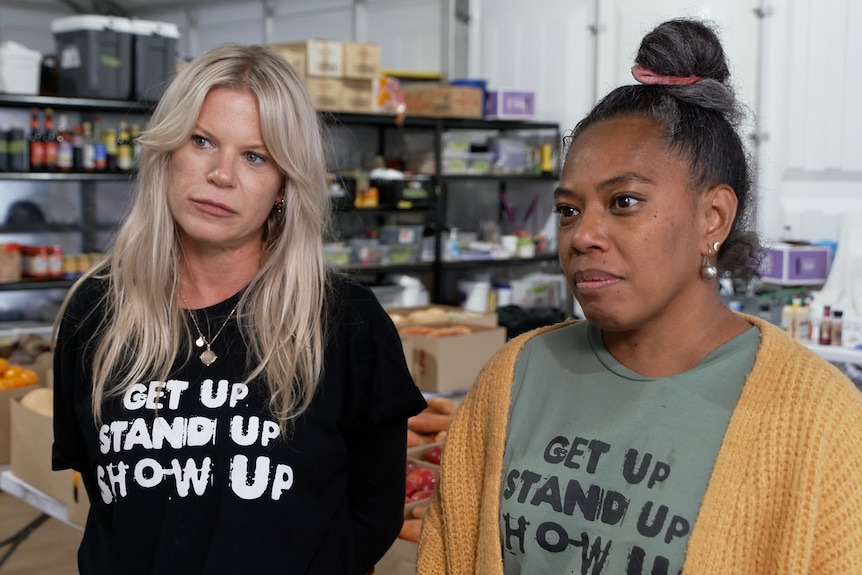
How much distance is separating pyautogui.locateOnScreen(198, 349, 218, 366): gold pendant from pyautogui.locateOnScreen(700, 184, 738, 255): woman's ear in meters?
0.81

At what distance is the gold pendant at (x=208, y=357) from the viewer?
5.08ft

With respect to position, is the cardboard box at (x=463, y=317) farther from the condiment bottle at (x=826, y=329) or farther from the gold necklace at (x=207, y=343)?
the gold necklace at (x=207, y=343)

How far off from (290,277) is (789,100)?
166 inches

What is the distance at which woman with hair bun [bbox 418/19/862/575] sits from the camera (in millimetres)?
1017

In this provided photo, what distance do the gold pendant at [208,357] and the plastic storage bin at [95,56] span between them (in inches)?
144

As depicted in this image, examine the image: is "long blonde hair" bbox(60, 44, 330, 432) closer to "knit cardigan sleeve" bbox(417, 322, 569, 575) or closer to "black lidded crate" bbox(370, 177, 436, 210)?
"knit cardigan sleeve" bbox(417, 322, 569, 575)

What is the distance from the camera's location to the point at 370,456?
1629mm

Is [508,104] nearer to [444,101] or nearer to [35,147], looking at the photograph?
[444,101]

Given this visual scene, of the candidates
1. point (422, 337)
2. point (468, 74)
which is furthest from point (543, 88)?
point (422, 337)

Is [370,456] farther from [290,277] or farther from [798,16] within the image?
[798,16]

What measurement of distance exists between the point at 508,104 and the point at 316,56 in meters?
1.48

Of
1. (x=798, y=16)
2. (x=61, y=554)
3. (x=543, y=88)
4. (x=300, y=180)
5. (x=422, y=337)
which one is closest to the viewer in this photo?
(x=300, y=180)

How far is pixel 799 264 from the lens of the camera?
4.62 meters

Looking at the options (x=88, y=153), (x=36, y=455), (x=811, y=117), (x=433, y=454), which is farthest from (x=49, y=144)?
(x=811, y=117)
